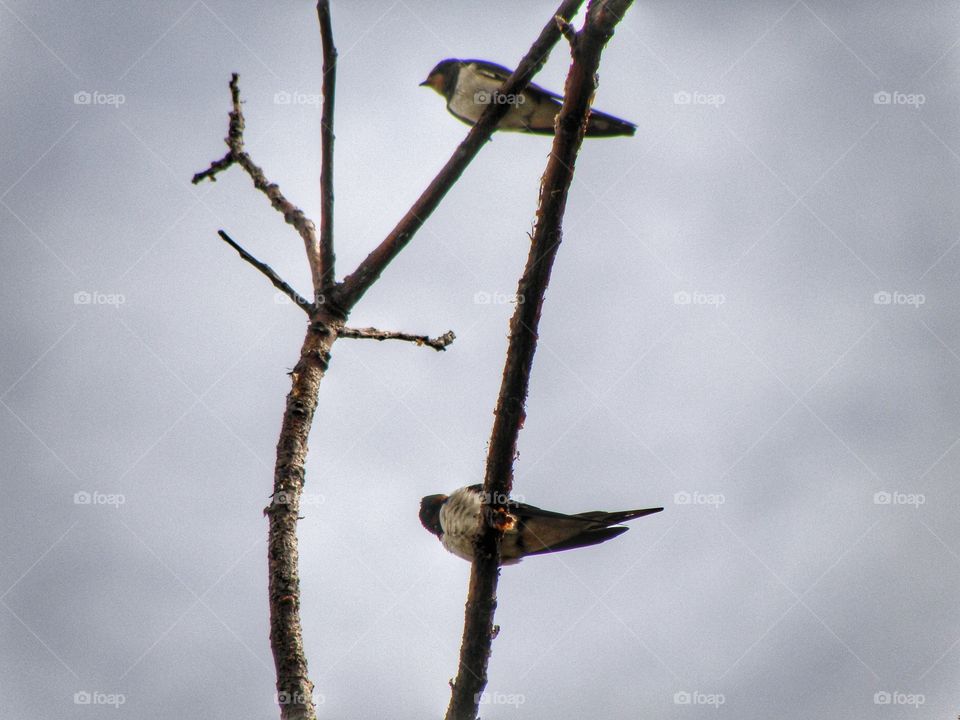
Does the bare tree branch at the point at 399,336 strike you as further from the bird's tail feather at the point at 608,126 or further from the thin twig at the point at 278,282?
the bird's tail feather at the point at 608,126

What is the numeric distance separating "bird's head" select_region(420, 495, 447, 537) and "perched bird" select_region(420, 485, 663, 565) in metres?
0.93

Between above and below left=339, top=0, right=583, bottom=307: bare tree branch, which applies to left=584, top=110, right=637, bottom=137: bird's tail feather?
above

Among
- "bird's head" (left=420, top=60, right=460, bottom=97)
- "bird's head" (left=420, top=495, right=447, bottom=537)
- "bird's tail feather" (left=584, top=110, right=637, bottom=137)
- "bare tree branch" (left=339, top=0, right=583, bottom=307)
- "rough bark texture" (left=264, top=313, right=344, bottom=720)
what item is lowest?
"rough bark texture" (left=264, top=313, right=344, bottom=720)

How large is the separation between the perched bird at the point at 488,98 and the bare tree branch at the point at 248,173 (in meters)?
3.25

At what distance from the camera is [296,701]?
7.87ft

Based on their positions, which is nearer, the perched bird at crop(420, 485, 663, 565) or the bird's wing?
the perched bird at crop(420, 485, 663, 565)

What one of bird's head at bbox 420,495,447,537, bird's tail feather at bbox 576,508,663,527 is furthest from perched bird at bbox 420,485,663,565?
bird's head at bbox 420,495,447,537

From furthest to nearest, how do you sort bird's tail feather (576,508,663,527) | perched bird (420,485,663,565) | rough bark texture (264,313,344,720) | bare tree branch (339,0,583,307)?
perched bird (420,485,663,565), bird's tail feather (576,508,663,527), bare tree branch (339,0,583,307), rough bark texture (264,313,344,720)

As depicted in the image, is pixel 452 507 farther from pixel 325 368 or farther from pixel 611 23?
pixel 611 23

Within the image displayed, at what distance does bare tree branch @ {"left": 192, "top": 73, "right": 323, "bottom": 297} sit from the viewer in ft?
11.9

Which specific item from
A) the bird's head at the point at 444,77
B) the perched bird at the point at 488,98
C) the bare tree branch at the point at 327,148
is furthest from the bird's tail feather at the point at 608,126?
the bare tree branch at the point at 327,148

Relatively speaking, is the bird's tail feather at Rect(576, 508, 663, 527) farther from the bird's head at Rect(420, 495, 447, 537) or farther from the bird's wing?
the bird's wing

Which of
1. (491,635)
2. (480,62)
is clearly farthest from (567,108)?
(480,62)

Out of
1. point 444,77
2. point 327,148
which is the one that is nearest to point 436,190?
point 327,148
